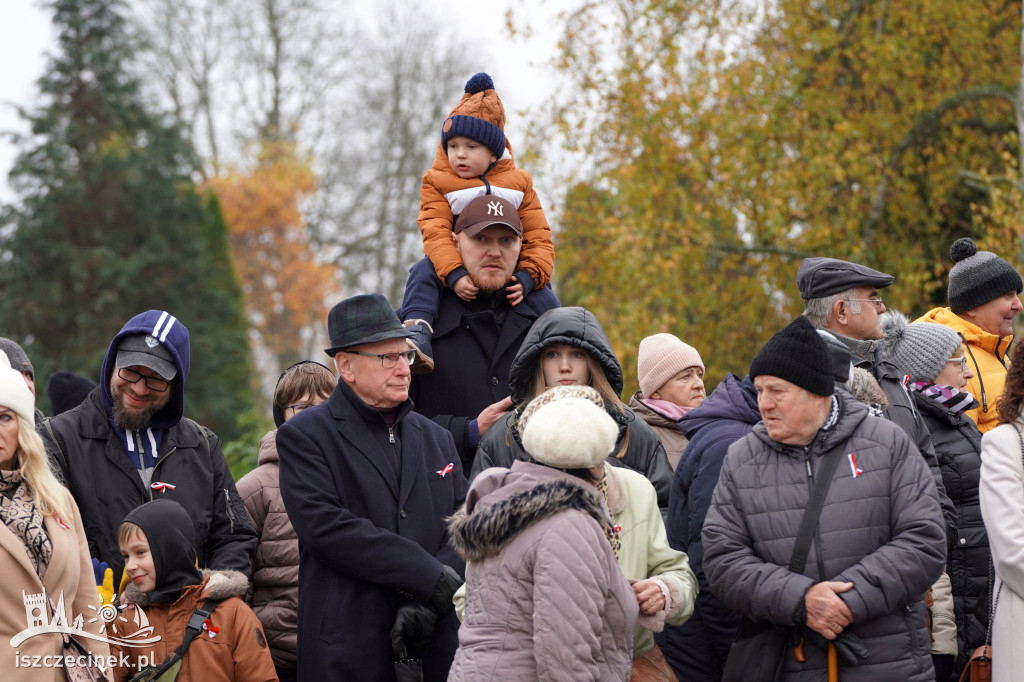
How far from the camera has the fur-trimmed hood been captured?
13.5 ft

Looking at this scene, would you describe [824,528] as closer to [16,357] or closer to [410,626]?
[410,626]

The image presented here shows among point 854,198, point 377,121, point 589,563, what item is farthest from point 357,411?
point 377,121

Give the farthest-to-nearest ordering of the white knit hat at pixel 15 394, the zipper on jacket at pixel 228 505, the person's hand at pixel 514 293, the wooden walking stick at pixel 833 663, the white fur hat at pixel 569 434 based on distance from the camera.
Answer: the person's hand at pixel 514 293 → the zipper on jacket at pixel 228 505 → the white knit hat at pixel 15 394 → the wooden walking stick at pixel 833 663 → the white fur hat at pixel 569 434

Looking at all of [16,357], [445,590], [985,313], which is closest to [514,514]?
[445,590]

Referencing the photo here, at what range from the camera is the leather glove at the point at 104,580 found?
4.15 metres

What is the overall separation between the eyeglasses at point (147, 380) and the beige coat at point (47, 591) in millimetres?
732

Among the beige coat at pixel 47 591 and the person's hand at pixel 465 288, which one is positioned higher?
the person's hand at pixel 465 288

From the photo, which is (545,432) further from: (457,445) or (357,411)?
(457,445)

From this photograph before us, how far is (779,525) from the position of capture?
147 inches

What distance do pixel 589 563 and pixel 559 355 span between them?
4.18 feet

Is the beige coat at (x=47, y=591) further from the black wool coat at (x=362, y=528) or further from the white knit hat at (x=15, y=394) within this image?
the black wool coat at (x=362, y=528)

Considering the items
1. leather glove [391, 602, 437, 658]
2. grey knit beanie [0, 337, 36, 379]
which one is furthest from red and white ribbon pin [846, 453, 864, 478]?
grey knit beanie [0, 337, 36, 379]

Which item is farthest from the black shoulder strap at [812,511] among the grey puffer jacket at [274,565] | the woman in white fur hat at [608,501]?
the grey puffer jacket at [274,565]

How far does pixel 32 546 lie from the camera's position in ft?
12.0
